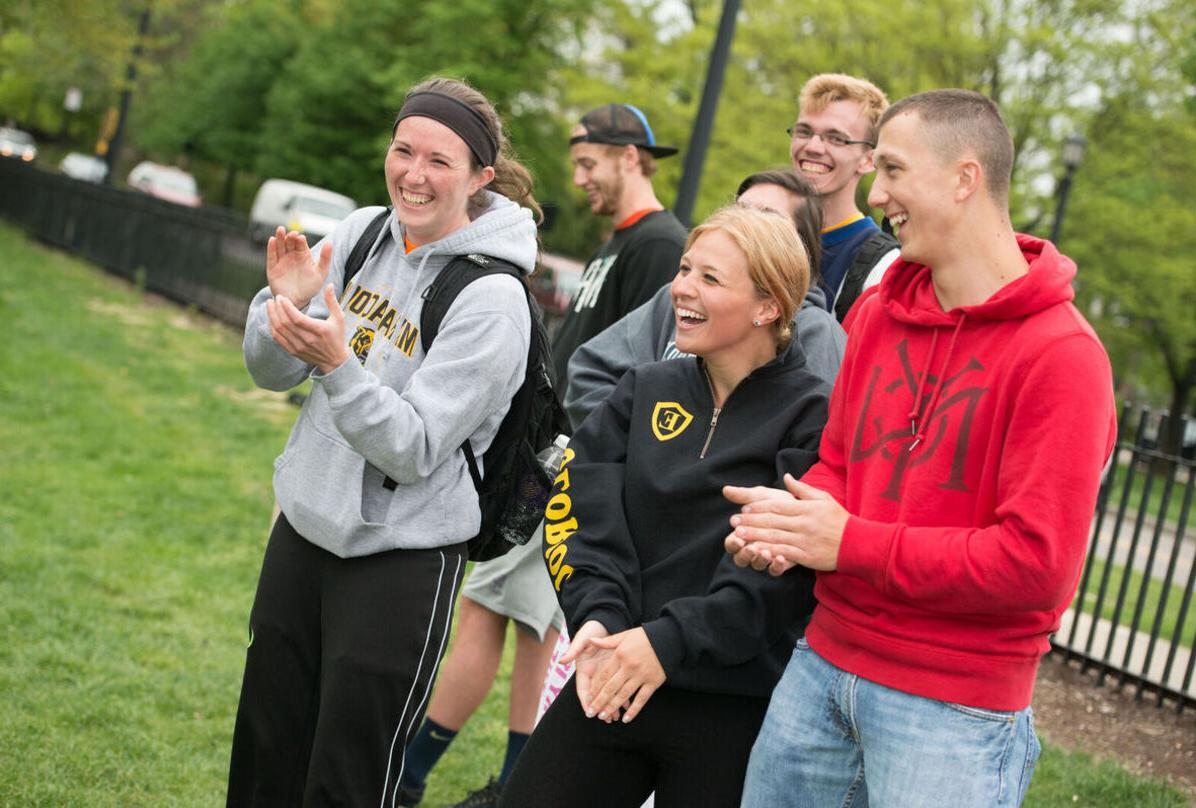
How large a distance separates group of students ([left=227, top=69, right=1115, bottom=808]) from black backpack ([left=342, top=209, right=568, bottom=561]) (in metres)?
0.05

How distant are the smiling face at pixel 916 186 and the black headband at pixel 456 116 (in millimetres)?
1166

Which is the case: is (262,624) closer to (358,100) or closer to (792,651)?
(792,651)

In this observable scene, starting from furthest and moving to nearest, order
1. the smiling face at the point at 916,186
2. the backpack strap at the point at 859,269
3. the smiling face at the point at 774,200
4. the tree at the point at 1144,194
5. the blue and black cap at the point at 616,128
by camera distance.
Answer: the tree at the point at 1144,194
the blue and black cap at the point at 616,128
the backpack strap at the point at 859,269
the smiling face at the point at 774,200
the smiling face at the point at 916,186

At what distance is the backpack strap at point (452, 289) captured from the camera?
306cm

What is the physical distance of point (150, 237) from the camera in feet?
58.8

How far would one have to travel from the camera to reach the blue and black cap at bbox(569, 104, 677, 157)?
452cm

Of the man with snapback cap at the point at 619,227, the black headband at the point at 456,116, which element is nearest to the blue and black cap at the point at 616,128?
the man with snapback cap at the point at 619,227

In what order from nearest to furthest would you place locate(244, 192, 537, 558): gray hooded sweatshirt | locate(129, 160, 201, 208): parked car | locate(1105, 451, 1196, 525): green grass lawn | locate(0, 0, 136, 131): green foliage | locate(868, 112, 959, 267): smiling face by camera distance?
locate(868, 112, 959, 267): smiling face
locate(244, 192, 537, 558): gray hooded sweatshirt
locate(1105, 451, 1196, 525): green grass lawn
locate(0, 0, 136, 131): green foliage
locate(129, 160, 201, 208): parked car

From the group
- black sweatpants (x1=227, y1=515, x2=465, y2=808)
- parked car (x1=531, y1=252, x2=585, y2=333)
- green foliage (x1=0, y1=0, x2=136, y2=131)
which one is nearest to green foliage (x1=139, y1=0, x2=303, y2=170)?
green foliage (x1=0, y1=0, x2=136, y2=131)

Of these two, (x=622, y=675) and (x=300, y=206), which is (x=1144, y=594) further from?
(x=300, y=206)

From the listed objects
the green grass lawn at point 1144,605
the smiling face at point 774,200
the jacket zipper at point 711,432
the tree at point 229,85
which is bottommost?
the green grass lawn at point 1144,605

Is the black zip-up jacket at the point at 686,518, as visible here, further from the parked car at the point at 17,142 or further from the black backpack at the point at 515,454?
the parked car at the point at 17,142

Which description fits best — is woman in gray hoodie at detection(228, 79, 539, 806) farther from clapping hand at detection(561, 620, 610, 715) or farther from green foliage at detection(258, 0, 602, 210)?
green foliage at detection(258, 0, 602, 210)

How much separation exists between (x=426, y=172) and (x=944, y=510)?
157cm
